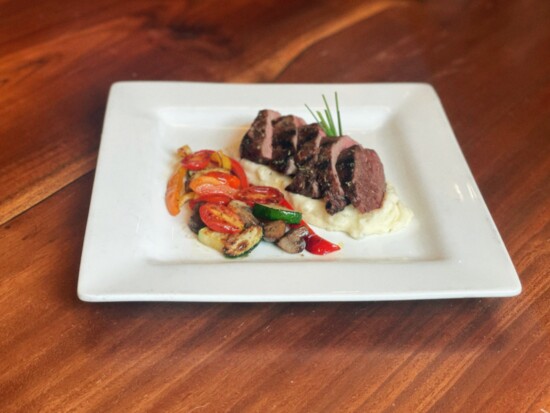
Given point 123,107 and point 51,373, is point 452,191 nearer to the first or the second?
point 123,107

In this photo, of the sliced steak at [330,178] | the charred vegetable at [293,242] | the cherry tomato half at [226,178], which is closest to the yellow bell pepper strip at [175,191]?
the cherry tomato half at [226,178]

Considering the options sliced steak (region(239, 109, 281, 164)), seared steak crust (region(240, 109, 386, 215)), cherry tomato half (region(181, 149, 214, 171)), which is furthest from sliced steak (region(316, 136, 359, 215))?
cherry tomato half (region(181, 149, 214, 171))

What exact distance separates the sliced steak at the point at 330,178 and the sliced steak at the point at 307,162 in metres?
0.02

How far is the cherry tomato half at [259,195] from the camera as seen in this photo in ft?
7.51

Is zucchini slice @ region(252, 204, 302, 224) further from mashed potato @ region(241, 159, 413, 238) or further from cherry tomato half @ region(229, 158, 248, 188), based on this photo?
cherry tomato half @ region(229, 158, 248, 188)

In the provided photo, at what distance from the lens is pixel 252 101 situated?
108 inches

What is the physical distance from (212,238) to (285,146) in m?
0.52

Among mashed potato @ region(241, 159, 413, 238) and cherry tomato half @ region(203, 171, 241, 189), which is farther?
cherry tomato half @ region(203, 171, 241, 189)

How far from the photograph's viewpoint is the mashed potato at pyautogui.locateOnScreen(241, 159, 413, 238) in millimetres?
2236

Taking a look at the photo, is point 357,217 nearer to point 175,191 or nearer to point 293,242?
point 293,242

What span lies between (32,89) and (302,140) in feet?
4.39

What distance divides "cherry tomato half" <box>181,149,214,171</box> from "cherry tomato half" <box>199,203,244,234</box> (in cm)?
28

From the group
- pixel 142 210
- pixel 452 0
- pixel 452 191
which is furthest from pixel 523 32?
pixel 142 210

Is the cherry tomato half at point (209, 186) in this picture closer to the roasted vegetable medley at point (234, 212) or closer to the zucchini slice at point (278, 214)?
the roasted vegetable medley at point (234, 212)
